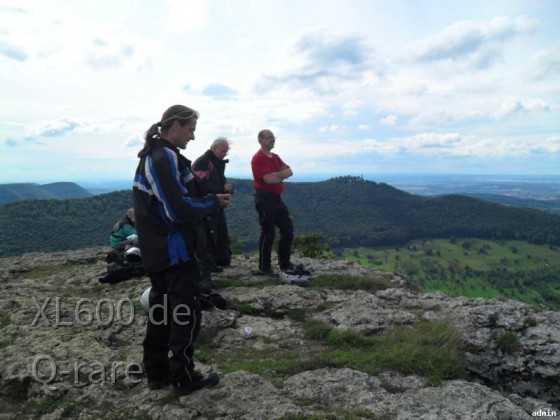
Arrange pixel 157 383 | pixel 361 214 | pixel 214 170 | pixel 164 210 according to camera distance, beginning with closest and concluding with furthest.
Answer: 1. pixel 164 210
2. pixel 157 383
3. pixel 214 170
4. pixel 361 214

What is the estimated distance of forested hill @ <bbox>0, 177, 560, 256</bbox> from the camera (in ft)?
227

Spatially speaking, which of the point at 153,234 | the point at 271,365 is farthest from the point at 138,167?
the point at 271,365

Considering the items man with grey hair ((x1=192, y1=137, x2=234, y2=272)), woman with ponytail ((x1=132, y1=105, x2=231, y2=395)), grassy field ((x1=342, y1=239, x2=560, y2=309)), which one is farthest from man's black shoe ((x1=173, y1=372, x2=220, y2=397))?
grassy field ((x1=342, y1=239, x2=560, y2=309))

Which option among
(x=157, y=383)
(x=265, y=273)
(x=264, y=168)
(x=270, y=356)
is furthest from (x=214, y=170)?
(x=157, y=383)

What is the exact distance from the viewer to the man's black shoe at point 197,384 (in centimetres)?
425

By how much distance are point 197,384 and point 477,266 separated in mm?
104159

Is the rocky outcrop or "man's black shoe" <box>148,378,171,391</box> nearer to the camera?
the rocky outcrop

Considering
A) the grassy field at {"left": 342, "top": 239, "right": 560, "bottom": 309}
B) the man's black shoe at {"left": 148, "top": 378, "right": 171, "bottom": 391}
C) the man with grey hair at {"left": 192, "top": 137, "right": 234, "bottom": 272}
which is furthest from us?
the grassy field at {"left": 342, "top": 239, "right": 560, "bottom": 309}

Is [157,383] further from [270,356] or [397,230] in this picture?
[397,230]

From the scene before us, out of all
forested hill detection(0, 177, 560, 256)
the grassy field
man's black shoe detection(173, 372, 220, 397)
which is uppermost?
man's black shoe detection(173, 372, 220, 397)

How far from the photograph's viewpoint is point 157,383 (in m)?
4.48

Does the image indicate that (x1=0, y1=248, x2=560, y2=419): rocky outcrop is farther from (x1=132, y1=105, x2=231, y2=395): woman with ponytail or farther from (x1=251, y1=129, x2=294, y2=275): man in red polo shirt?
(x1=251, y1=129, x2=294, y2=275): man in red polo shirt

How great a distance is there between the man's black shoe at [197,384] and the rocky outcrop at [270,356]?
79mm

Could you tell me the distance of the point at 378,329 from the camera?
635 centimetres
